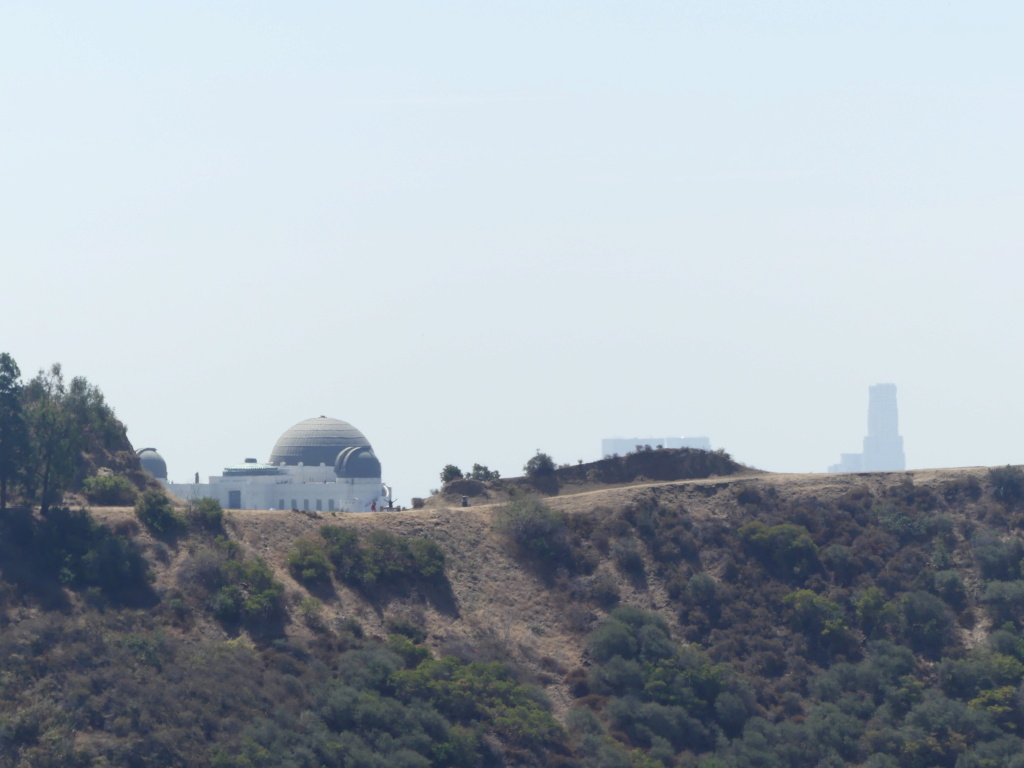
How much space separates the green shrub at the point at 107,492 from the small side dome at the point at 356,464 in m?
48.2

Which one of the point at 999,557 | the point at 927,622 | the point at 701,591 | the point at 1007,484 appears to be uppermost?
the point at 1007,484

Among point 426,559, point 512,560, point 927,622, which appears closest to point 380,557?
point 426,559

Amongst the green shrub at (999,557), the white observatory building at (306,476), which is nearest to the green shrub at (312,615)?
the green shrub at (999,557)

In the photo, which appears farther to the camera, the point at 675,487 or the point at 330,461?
the point at 330,461

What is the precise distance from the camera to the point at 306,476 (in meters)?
101

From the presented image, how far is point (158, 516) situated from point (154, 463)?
55563 mm

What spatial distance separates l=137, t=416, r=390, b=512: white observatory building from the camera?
96.1 m

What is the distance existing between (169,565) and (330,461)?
57350mm

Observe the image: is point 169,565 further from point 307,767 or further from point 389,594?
point 307,767

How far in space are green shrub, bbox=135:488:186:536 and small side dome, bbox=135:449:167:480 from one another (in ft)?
177

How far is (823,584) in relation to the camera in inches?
2093

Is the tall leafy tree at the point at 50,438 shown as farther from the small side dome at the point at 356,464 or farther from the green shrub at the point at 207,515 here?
the small side dome at the point at 356,464

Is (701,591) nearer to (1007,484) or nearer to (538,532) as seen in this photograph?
(538,532)

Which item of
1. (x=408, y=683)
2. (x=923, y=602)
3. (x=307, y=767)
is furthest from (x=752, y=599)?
(x=307, y=767)
